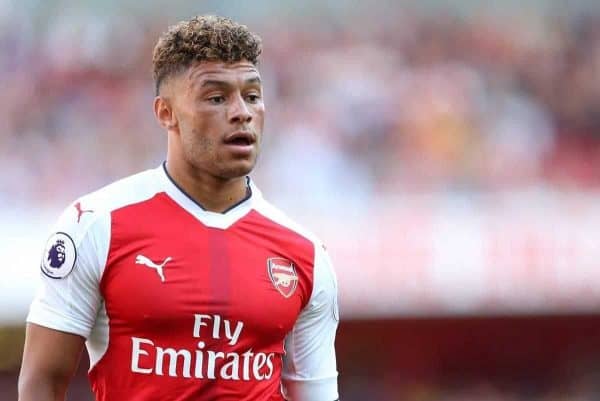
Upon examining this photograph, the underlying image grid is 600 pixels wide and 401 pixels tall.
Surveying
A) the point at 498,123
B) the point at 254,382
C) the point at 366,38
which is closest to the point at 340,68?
the point at 366,38

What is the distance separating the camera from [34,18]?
11.4 m

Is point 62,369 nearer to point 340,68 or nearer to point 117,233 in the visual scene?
point 117,233

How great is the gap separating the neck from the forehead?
28 centimetres

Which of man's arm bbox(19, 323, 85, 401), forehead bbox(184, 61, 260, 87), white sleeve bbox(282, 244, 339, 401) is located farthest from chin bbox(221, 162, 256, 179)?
man's arm bbox(19, 323, 85, 401)

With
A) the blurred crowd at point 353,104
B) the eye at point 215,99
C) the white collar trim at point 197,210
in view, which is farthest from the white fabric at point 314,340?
the blurred crowd at point 353,104

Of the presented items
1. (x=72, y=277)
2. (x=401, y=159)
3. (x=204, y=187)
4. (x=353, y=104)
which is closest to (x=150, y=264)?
(x=72, y=277)

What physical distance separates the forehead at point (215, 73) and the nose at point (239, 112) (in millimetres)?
55

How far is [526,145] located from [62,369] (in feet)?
24.4

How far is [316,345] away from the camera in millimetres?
3943

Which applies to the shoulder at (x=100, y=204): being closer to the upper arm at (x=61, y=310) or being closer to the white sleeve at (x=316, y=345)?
the upper arm at (x=61, y=310)

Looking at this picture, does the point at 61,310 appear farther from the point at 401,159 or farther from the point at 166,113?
the point at 401,159

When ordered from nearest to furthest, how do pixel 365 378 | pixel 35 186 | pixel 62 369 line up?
pixel 62 369 < pixel 35 186 < pixel 365 378

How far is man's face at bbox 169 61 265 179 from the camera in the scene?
12.0 feet

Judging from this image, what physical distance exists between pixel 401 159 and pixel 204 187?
6681 mm
